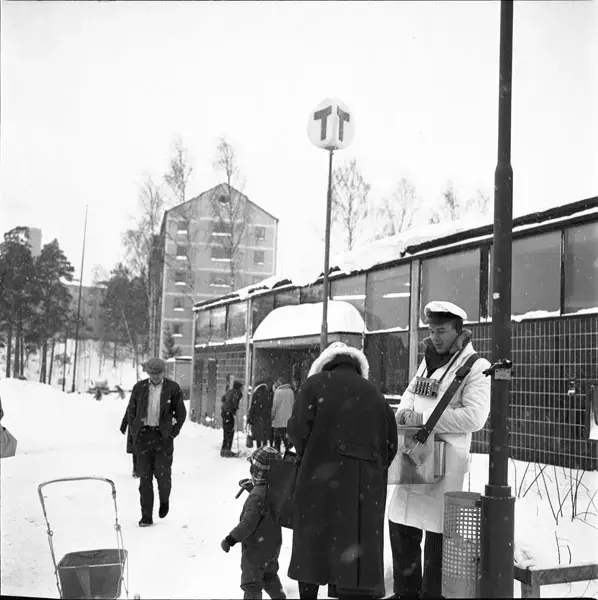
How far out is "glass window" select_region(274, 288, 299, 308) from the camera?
15311 millimetres

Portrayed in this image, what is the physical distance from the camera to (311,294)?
14547 millimetres

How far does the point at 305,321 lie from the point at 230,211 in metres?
2.65

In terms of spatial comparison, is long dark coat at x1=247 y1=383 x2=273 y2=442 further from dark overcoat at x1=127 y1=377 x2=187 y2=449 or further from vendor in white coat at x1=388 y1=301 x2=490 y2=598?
vendor in white coat at x1=388 y1=301 x2=490 y2=598

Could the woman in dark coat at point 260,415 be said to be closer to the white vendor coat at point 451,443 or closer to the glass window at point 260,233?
the glass window at point 260,233

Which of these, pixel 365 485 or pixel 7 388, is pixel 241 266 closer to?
pixel 7 388

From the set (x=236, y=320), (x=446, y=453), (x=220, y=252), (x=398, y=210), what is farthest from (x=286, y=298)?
(x=446, y=453)

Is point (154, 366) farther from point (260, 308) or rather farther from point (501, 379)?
point (260, 308)

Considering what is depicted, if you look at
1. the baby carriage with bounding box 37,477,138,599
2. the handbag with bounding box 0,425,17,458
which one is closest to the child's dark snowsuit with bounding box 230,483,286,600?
the baby carriage with bounding box 37,477,138,599

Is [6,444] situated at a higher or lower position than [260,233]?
lower

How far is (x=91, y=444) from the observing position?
12789 mm

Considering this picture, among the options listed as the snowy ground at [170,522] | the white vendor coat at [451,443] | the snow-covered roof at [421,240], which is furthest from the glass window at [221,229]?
the white vendor coat at [451,443]

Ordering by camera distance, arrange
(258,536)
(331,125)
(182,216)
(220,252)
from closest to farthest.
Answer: (258,536), (331,125), (182,216), (220,252)

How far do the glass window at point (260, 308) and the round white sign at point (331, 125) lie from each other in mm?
8846

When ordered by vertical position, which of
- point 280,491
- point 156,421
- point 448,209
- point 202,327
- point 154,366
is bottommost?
point 280,491
